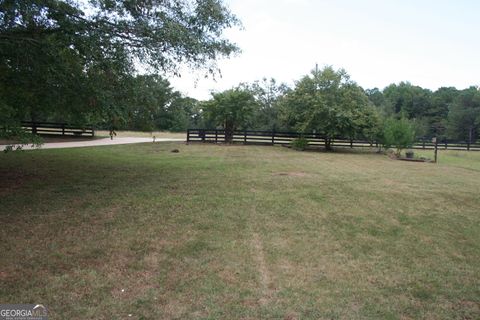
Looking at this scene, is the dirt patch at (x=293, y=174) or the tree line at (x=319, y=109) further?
the tree line at (x=319, y=109)

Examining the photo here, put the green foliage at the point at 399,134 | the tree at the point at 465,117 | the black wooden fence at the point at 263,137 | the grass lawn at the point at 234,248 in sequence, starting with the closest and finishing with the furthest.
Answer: the grass lawn at the point at 234,248 < the green foliage at the point at 399,134 < the black wooden fence at the point at 263,137 < the tree at the point at 465,117

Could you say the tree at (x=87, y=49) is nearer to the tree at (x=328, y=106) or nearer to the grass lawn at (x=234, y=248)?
the grass lawn at (x=234, y=248)

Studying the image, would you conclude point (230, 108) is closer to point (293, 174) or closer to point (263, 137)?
A: point (263, 137)

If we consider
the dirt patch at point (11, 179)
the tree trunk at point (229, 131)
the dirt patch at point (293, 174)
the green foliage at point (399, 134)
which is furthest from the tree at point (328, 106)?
the dirt patch at point (11, 179)

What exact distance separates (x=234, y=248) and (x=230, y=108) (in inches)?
743

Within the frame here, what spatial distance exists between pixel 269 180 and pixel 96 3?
5.70m

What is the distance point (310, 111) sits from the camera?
2141cm

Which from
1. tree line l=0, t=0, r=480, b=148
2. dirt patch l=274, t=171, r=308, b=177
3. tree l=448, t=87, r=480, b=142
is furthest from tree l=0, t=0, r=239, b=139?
tree l=448, t=87, r=480, b=142

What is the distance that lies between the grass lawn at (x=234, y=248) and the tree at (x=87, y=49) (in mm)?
1848

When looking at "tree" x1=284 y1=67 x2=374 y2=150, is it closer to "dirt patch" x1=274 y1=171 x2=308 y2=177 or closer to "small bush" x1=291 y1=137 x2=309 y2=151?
"small bush" x1=291 y1=137 x2=309 y2=151

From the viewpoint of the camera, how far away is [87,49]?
22.7 feet

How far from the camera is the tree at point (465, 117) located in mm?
58031

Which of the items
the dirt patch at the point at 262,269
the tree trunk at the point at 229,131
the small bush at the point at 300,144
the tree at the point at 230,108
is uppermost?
the tree at the point at 230,108


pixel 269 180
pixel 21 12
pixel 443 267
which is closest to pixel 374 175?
pixel 269 180
